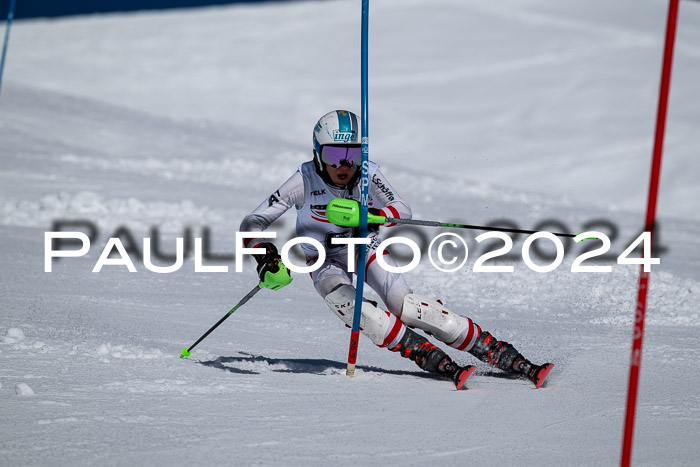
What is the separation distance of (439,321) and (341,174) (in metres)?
1.05

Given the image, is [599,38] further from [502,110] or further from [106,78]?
→ [106,78]

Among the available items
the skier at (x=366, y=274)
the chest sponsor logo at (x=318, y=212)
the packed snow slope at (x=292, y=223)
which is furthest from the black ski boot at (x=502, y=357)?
the chest sponsor logo at (x=318, y=212)

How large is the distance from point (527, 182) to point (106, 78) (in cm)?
1765

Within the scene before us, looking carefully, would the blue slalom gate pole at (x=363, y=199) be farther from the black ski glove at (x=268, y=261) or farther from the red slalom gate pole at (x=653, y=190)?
the red slalom gate pole at (x=653, y=190)

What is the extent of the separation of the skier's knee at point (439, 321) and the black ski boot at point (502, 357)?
0.06 meters

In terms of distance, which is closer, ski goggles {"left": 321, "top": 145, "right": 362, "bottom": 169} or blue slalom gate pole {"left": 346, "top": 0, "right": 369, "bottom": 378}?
blue slalom gate pole {"left": 346, "top": 0, "right": 369, "bottom": 378}

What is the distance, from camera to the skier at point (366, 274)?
16.5ft

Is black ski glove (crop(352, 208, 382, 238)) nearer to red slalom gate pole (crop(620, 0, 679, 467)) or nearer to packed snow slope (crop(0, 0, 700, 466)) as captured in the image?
packed snow slope (crop(0, 0, 700, 466))

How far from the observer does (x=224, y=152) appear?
21.1m

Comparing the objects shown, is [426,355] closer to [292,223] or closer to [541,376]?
[541,376]

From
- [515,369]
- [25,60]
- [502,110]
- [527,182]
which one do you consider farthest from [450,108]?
[515,369]

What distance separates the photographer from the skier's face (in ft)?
17.5
